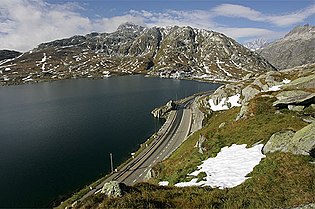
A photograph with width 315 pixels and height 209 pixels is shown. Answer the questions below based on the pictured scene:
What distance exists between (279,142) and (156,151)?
58914mm

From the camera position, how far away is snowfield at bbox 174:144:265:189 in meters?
21.2

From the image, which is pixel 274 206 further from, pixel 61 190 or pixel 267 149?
pixel 61 190

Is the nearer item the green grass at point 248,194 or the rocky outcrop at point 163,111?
the green grass at point 248,194

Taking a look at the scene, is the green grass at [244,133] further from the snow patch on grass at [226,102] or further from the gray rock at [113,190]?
the snow patch on grass at [226,102]

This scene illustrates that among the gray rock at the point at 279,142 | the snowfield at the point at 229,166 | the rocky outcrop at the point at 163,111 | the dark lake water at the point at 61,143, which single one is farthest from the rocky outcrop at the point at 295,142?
the rocky outcrop at the point at 163,111

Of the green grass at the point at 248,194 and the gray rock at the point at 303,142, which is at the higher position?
the gray rock at the point at 303,142


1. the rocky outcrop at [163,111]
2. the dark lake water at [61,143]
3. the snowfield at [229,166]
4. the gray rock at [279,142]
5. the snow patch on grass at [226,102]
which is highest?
the gray rock at [279,142]

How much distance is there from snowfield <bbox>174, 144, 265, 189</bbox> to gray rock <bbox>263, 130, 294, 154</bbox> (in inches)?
45.4

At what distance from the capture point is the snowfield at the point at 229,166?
21.2 meters

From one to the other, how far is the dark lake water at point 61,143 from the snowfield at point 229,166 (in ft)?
157

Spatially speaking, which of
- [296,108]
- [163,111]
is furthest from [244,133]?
[163,111]

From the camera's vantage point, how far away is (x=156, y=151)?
259 feet

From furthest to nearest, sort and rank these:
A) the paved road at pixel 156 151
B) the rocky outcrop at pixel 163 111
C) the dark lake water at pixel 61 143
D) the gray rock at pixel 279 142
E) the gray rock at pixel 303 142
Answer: the rocky outcrop at pixel 163 111 → the dark lake water at pixel 61 143 → the paved road at pixel 156 151 → the gray rock at pixel 279 142 → the gray rock at pixel 303 142

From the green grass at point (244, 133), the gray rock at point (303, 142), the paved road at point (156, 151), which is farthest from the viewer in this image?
the paved road at point (156, 151)
